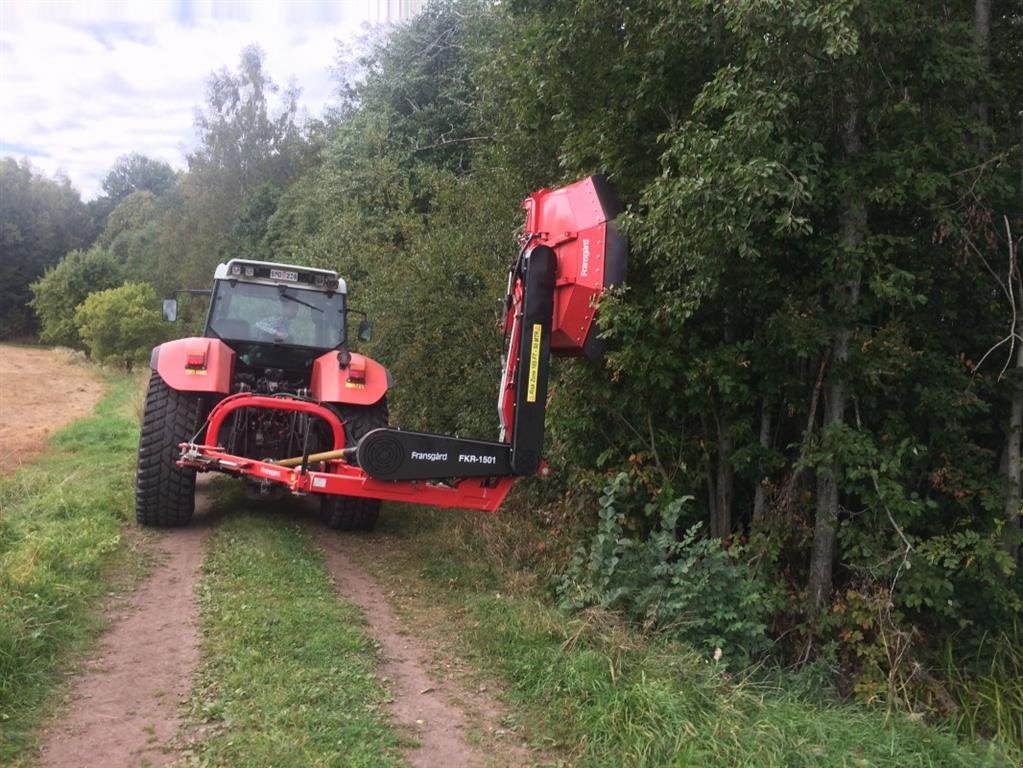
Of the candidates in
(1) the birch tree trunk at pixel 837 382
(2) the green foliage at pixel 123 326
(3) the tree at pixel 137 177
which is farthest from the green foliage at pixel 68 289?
(1) the birch tree trunk at pixel 837 382

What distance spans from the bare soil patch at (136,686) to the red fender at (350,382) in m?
1.91

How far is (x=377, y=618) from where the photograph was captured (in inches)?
204

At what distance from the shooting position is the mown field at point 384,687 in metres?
3.43

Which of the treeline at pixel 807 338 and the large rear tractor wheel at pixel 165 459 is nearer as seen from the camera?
the treeline at pixel 807 338

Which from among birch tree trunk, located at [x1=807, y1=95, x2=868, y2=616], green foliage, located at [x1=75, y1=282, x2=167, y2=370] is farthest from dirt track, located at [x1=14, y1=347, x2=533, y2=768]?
green foliage, located at [x1=75, y1=282, x2=167, y2=370]

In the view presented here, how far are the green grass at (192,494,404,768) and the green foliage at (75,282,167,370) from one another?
25328 mm

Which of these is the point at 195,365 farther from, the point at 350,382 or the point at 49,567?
the point at 49,567

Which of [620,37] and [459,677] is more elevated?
[620,37]

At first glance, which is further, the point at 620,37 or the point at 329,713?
the point at 620,37

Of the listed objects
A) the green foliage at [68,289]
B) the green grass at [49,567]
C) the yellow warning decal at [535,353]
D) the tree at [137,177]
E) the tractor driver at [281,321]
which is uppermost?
the tree at [137,177]

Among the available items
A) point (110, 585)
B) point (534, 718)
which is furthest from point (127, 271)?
point (534, 718)

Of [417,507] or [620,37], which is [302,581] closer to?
[417,507]

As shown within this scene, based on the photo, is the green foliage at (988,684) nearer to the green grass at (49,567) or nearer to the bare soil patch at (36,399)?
the green grass at (49,567)

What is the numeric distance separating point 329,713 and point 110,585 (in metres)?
2.59
